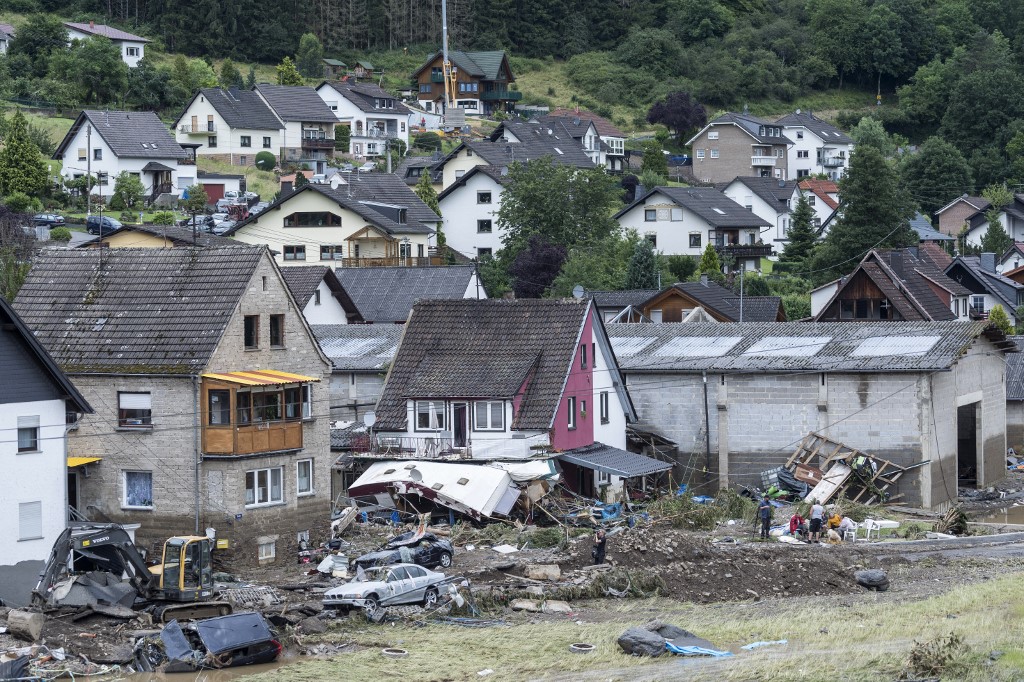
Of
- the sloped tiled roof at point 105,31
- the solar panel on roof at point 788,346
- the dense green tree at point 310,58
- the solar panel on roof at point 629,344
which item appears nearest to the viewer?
the solar panel on roof at point 788,346

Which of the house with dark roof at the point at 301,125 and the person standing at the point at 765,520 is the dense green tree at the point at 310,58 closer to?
the house with dark roof at the point at 301,125

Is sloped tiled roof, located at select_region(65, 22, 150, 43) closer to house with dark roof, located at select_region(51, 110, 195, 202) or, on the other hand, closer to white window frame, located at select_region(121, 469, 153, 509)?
house with dark roof, located at select_region(51, 110, 195, 202)

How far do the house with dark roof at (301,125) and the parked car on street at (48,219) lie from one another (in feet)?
99.3

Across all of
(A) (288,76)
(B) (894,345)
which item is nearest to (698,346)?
A: (B) (894,345)

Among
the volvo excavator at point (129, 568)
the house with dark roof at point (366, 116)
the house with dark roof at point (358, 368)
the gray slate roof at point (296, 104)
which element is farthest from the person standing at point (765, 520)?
the house with dark roof at point (366, 116)

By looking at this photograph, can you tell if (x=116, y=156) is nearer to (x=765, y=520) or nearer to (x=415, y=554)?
(x=765, y=520)

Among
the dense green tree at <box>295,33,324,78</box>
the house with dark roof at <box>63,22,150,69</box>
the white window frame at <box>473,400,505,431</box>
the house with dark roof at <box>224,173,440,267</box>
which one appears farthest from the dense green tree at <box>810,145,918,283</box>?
the dense green tree at <box>295,33,324,78</box>

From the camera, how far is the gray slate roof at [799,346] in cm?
5112

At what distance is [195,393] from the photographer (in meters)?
39.3

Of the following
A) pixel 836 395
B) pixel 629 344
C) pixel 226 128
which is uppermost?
pixel 226 128

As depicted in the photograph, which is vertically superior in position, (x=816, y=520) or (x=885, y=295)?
(x=885, y=295)

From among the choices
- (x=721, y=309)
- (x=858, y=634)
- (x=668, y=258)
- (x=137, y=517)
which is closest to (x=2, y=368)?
(x=137, y=517)

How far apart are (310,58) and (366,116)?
83.4 ft

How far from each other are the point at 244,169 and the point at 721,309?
47883 mm
